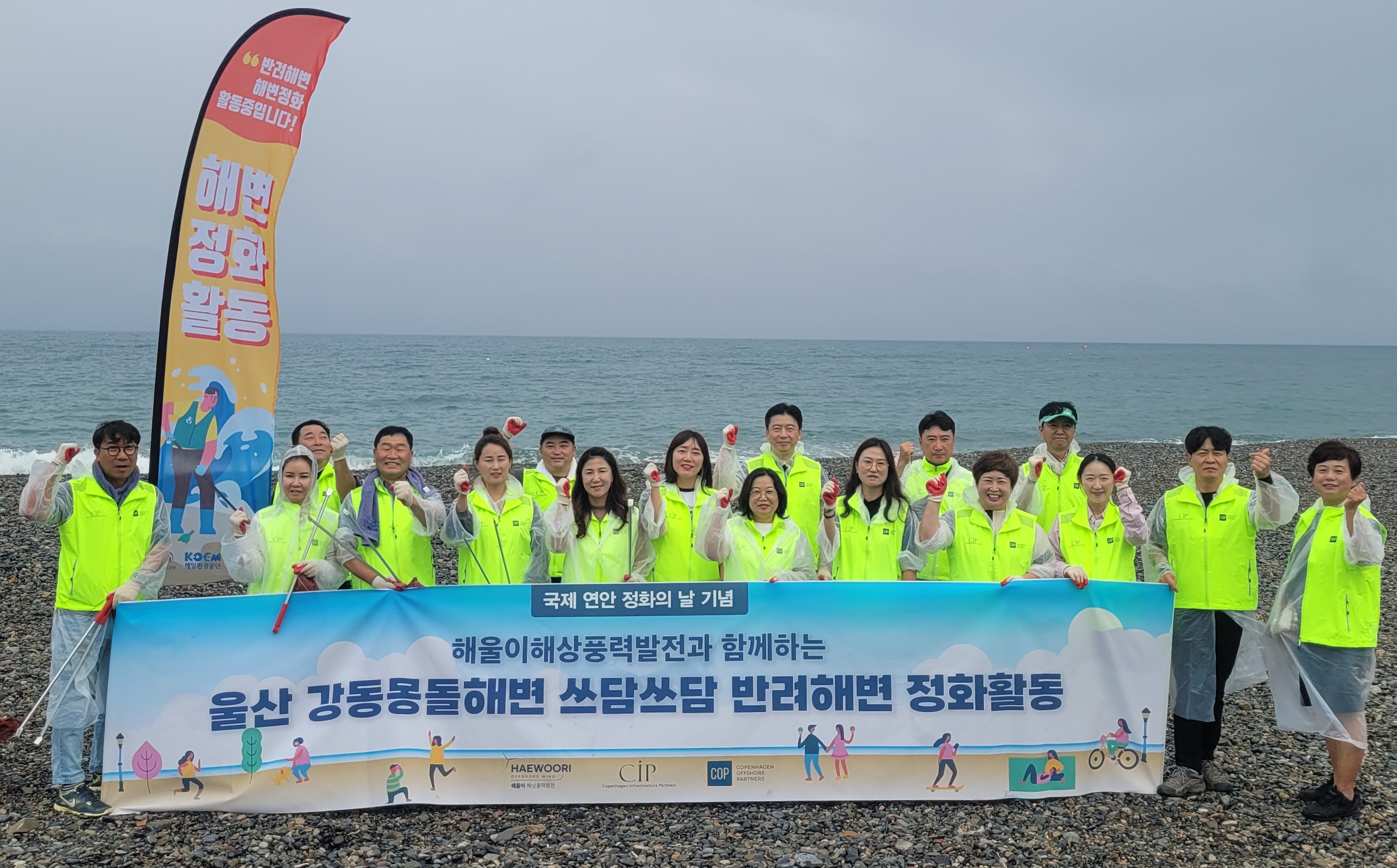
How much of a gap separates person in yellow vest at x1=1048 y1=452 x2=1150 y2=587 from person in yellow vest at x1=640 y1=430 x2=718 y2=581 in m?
2.05

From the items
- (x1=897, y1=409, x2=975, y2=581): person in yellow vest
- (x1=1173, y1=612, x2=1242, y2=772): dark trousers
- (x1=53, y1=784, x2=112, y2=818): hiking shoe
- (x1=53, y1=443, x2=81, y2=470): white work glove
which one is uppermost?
(x1=897, y1=409, x2=975, y2=581): person in yellow vest

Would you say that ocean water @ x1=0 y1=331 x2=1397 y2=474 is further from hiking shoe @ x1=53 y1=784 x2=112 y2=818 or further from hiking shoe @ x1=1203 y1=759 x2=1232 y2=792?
hiking shoe @ x1=1203 y1=759 x2=1232 y2=792

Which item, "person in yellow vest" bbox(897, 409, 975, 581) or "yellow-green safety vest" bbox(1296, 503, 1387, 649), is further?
"person in yellow vest" bbox(897, 409, 975, 581)

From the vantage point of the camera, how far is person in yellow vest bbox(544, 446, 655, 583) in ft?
17.3

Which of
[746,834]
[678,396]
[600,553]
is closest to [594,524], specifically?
[600,553]

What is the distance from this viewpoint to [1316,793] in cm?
506

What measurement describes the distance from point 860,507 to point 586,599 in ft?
5.59

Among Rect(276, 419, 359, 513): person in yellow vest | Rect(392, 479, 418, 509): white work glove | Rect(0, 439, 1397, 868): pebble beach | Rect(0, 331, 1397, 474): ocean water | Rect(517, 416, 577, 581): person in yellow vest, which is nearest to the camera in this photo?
Rect(0, 439, 1397, 868): pebble beach

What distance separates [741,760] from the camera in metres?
4.93

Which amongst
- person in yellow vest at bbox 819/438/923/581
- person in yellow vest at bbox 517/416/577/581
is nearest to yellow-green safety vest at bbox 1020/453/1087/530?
person in yellow vest at bbox 819/438/923/581

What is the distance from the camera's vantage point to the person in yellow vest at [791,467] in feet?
20.3

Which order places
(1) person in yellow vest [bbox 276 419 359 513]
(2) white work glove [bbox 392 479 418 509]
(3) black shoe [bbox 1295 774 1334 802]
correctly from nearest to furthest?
(3) black shoe [bbox 1295 774 1334 802] → (2) white work glove [bbox 392 479 418 509] → (1) person in yellow vest [bbox 276 419 359 513]

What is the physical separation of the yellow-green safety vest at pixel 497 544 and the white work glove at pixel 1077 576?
2.98 metres

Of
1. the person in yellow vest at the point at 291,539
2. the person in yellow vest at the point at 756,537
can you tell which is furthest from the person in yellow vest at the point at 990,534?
the person in yellow vest at the point at 291,539
